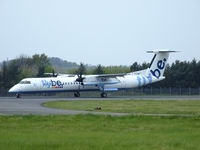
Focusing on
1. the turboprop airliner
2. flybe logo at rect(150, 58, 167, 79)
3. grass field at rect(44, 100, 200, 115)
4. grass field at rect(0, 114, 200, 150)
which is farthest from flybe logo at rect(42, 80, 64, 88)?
grass field at rect(0, 114, 200, 150)

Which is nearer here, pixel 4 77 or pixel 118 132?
pixel 118 132

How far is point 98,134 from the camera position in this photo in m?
14.1

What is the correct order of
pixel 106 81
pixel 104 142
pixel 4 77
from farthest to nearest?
pixel 4 77 → pixel 106 81 → pixel 104 142

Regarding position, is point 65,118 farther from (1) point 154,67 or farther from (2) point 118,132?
(1) point 154,67

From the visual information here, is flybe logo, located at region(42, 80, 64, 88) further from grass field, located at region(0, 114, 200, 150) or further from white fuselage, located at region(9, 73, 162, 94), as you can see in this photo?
grass field, located at region(0, 114, 200, 150)

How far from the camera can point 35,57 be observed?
116 m

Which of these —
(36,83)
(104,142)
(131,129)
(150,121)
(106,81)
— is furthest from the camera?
(106,81)

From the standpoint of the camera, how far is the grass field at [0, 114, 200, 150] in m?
11.7

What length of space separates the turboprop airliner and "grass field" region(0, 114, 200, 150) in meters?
28.9

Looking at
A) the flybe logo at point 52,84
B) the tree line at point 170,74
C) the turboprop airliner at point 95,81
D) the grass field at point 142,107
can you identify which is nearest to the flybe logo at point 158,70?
the turboprop airliner at point 95,81

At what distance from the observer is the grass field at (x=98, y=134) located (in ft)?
38.2

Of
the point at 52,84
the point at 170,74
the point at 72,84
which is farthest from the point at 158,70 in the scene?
the point at 170,74

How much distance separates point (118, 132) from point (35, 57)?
104 metres

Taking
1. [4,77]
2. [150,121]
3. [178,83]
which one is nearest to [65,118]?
[150,121]
